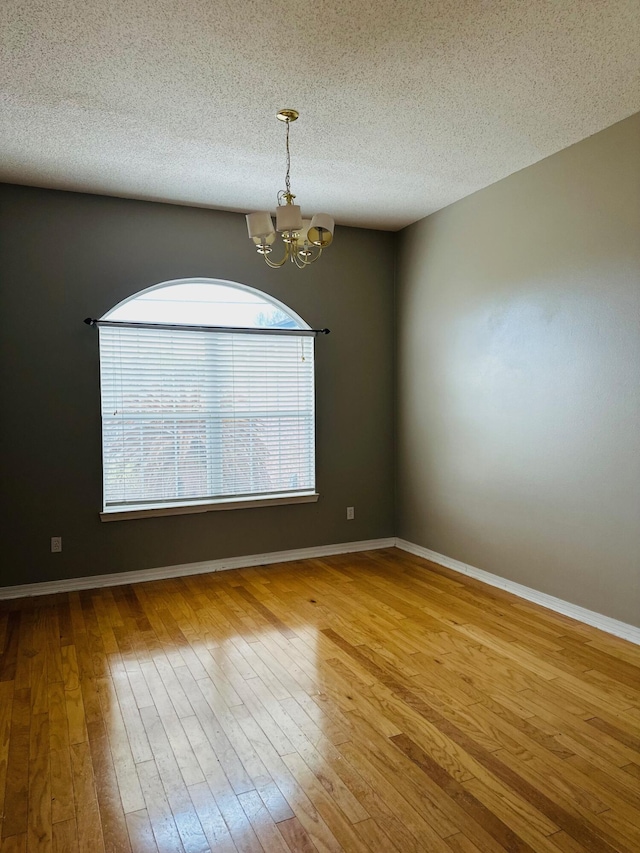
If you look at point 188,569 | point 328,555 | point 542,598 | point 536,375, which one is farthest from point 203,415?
point 542,598

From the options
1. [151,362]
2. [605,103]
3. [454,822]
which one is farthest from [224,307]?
[454,822]

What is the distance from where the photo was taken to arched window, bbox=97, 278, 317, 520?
14.8 feet

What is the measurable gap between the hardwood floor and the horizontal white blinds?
3.32ft

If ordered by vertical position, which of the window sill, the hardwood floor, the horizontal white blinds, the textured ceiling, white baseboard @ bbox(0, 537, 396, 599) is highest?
the textured ceiling

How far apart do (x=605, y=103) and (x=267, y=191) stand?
2.21m

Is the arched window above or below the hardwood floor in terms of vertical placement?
above

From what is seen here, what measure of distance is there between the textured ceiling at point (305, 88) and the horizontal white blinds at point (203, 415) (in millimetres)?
1185

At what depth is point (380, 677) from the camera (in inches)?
114

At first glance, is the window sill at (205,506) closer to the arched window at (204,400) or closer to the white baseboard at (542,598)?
the arched window at (204,400)

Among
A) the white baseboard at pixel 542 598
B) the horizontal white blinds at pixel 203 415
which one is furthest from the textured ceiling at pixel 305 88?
the white baseboard at pixel 542 598

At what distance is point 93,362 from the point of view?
438cm

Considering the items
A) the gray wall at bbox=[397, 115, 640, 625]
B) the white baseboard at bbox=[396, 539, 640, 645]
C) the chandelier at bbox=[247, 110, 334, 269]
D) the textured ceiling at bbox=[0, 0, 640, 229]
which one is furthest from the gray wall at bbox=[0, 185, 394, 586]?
the chandelier at bbox=[247, 110, 334, 269]

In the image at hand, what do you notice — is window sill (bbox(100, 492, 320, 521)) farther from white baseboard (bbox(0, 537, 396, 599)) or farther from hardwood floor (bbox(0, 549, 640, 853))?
hardwood floor (bbox(0, 549, 640, 853))

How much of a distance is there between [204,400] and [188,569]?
131 centimetres
